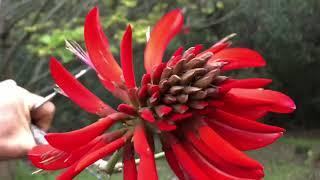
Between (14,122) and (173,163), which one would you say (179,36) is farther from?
(173,163)

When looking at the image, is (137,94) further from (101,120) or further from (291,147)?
(291,147)

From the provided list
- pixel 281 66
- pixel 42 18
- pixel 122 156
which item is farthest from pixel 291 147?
pixel 122 156

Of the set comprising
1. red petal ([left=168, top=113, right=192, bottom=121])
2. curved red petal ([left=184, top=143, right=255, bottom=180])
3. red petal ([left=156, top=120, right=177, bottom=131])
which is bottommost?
curved red petal ([left=184, top=143, right=255, bottom=180])

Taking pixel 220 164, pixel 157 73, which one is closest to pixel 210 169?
pixel 220 164

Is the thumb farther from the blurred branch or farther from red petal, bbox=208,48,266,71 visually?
the blurred branch

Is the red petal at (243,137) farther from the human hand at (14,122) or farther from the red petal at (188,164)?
the human hand at (14,122)

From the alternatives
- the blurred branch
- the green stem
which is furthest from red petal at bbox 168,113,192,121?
the blurred branch

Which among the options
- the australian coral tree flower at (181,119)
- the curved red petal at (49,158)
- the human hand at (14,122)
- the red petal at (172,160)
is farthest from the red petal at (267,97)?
the human hand at (14,122)
